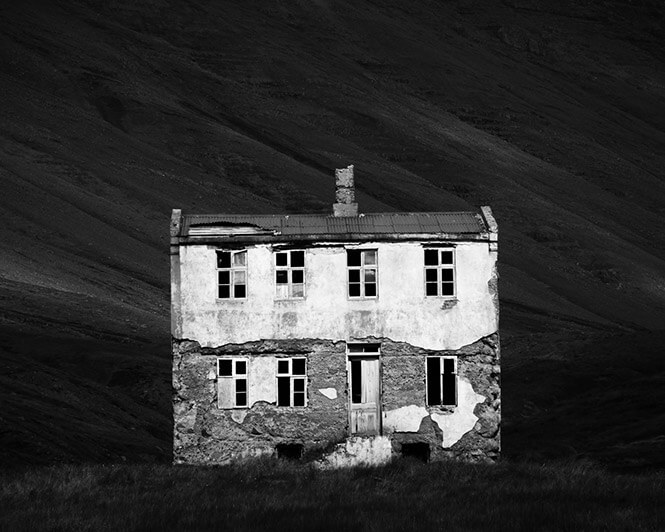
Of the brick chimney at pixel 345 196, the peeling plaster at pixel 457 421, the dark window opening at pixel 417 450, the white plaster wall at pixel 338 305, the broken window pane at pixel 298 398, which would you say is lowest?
the dark window opening at pixel 417 450

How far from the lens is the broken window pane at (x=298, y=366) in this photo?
37.5 m

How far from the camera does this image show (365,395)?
37469 mm

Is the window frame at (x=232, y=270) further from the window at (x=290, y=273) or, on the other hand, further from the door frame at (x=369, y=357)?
the door frame at (x=369, y=357)

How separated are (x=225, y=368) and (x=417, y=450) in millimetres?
5606

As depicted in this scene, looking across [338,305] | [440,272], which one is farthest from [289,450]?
[440,272]

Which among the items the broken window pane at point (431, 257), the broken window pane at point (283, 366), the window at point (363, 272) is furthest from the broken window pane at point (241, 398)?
the broken window pane at point (431, 257)

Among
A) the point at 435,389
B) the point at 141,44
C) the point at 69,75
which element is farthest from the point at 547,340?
the point at 141,44

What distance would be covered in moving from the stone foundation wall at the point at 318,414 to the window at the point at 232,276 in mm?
1461

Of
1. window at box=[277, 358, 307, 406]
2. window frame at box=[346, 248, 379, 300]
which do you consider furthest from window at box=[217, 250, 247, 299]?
window frame at box=[346, 248, 379, 300]

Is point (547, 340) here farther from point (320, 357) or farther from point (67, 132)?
point (67, 132)

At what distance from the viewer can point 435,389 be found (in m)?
37.5

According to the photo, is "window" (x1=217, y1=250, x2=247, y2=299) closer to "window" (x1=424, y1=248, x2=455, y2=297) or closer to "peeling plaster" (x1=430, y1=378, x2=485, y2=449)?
"window" (x1=424, y1=248, x2=455, y2=297)

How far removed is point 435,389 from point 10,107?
106 metres

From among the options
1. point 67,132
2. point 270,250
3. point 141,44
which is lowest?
point 270,250
